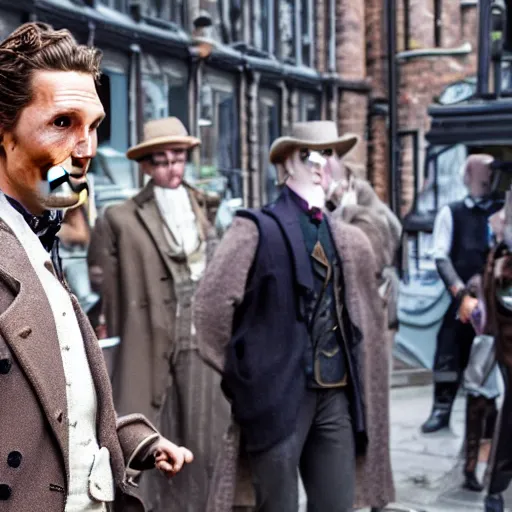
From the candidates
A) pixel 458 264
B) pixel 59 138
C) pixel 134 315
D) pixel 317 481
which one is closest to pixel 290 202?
pixel 317 481

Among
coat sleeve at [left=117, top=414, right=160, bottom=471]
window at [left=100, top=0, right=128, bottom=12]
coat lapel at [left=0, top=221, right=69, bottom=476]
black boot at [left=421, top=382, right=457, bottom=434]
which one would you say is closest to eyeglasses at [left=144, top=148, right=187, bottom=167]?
window at [left=100, top=0, right=128, bottom=12]

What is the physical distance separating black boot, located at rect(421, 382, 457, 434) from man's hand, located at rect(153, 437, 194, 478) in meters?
3.38

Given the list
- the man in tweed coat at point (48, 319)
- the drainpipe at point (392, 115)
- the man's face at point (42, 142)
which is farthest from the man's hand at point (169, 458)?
the drainpipe at point (392, 115)

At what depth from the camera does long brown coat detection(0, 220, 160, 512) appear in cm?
174

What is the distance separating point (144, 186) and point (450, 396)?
169 cm

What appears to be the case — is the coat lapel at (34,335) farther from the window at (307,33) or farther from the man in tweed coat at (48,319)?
the window at (307,33)

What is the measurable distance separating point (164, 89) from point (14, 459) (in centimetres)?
364

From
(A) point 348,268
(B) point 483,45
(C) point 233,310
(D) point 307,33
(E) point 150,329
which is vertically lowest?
(E) point 150,329

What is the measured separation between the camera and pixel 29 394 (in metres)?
1.77

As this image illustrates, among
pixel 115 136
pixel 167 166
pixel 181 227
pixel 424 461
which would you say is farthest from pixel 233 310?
pixel 424 461

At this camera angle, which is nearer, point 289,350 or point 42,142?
point 42,142

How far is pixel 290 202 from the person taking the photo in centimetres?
376

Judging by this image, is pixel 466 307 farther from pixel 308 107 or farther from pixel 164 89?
pixel 164 89

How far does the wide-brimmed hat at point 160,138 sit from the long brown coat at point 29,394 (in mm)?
2983
